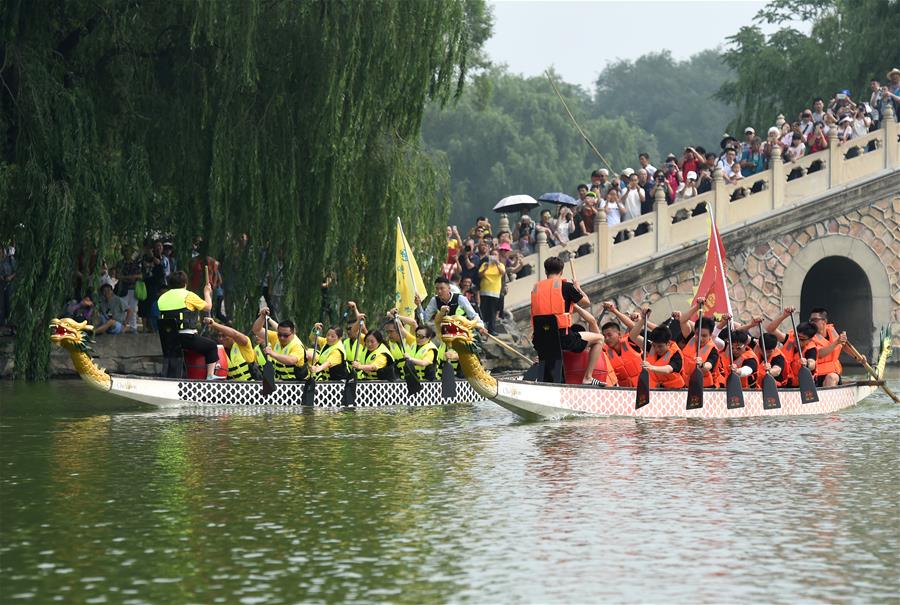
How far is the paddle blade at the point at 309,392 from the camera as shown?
22562mm

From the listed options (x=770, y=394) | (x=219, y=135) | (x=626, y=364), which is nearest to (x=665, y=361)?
(x=626, y=364)

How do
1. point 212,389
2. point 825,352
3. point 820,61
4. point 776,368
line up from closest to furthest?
point 776,368, point 212,389, point 825,352, point 820,61

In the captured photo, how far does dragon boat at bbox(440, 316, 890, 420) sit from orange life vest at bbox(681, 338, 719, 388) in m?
0.54

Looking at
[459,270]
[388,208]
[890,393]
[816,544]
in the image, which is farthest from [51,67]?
[816,544]

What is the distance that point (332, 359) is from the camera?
75.7ft

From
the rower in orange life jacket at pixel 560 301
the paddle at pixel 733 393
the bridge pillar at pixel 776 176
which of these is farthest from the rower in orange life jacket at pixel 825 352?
the bridge pillar at pixel 776 176

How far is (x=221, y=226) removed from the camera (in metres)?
23.9

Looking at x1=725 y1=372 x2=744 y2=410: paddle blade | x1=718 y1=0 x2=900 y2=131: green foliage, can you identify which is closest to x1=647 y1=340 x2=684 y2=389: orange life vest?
x1=725 y1=372 x2=744 y2=410: paddle blade

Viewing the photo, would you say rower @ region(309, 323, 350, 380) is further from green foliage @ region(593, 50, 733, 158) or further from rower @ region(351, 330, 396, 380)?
green foliage @ region(593, 50, 733, 158)

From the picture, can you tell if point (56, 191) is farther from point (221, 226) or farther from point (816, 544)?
point (816, 544)

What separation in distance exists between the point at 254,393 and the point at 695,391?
5888mm

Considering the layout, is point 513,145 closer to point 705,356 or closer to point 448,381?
point 448,381

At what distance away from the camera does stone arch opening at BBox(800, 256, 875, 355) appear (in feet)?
120

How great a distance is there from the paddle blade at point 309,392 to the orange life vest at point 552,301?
14.3ft
